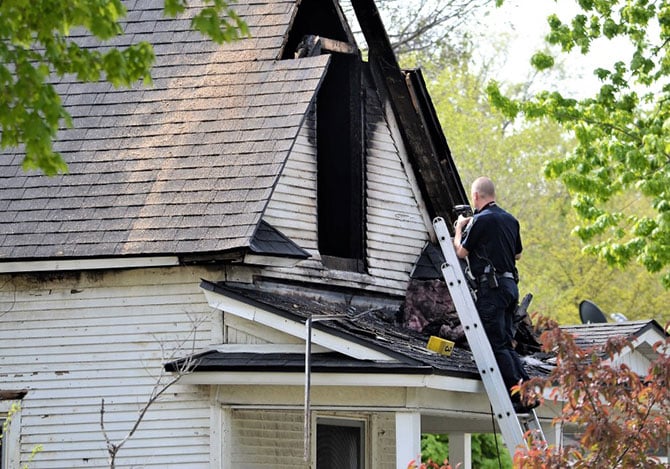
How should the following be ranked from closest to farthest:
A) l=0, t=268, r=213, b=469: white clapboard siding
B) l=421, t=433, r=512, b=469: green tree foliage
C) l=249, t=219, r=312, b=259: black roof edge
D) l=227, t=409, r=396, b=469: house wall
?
l=249, t=219, r=312, b=259: black roof edge
l=0, t=268, r=213, b=469: white clapboard siding
l=227, t=409, r=396, b=469: house wall
l=421, t=433, r=512, b=469: green tree foliage

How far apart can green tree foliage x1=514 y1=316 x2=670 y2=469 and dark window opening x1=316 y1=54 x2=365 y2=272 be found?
5.30 metres

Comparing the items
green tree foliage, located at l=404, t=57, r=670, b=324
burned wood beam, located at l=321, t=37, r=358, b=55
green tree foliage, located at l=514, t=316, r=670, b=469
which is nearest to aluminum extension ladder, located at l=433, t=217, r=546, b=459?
green tree foliage, located at l=514, t=316, r=670, b=469

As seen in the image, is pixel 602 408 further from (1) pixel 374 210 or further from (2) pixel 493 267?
(1) pixel 374 210

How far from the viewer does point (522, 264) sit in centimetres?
4059

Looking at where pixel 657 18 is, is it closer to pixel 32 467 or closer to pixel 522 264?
pixel 32 467

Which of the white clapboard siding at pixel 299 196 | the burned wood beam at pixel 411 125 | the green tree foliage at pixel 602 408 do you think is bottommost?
the green tree foliage at pixel 602 408

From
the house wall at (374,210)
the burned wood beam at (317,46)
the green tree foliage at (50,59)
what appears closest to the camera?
the green tree foliage at (50,59)

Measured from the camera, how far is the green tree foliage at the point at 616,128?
20531 mm

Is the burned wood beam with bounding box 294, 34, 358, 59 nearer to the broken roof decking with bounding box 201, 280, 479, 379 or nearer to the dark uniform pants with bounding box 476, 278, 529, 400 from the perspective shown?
the broken roof decking with bounding box 201, 280, 479, 379

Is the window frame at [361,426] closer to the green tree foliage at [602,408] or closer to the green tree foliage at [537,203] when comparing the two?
the green tree foliage at [602,408]

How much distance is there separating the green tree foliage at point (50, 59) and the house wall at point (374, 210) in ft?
16.4

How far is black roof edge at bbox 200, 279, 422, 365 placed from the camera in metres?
11.7

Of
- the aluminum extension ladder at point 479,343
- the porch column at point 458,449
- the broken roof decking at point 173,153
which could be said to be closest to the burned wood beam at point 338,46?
the broken roof decking at point 173,153

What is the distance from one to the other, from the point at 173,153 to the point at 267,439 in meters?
3.03
